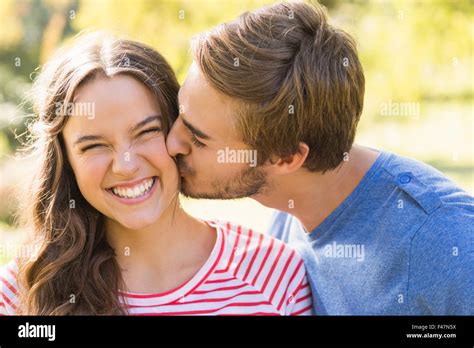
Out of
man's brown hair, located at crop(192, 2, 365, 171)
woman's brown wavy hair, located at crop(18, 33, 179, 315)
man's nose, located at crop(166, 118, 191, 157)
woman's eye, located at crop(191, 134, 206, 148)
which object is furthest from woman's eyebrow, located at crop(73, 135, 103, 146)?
man's brown hair, located at crop(192, 2, 365, 171)

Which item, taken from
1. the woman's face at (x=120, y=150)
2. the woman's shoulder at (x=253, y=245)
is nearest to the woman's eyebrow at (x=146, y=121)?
the woman's face at (x=120, y=150)

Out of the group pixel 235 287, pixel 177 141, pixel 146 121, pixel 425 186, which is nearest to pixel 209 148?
pixel 177 141

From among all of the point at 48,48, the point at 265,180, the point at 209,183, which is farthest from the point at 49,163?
the point at 48,48

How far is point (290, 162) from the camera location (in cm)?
277

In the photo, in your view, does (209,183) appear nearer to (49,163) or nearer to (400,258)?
(49,163)

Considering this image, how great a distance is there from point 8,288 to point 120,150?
665 mm

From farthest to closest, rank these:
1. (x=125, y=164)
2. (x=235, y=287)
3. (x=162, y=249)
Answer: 1. (x=162, y=249)
2. (x=235, y=287)
3. (x=125, y=164)

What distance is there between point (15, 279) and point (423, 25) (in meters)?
7.22

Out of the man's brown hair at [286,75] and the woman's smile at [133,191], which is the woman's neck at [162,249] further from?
the man's brown hair at [286,75]

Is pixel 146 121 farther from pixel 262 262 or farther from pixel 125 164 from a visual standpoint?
pixel 262 262

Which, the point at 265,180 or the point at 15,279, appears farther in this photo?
the point at 265,180

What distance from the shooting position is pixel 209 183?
9.00 ft

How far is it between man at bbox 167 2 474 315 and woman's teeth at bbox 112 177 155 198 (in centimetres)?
16

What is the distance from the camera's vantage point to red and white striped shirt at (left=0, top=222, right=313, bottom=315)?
8.05ft
